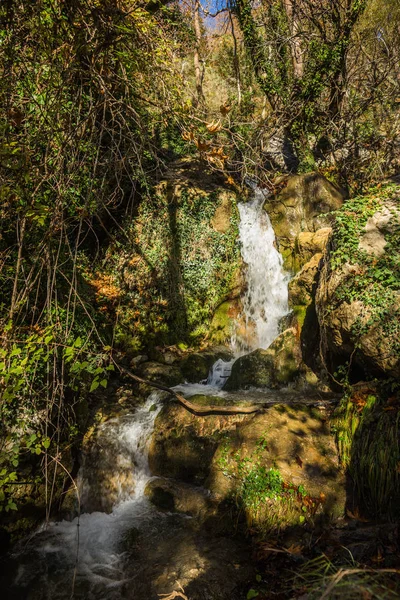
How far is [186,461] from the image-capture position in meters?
5.50

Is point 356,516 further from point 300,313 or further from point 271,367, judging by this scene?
point 300,313

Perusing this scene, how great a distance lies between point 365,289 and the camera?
504 centimetres

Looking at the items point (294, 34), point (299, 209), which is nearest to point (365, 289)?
point (299, 209)

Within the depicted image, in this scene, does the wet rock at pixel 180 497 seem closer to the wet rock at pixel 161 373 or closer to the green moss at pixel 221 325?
the wet rock at pixel 161 373

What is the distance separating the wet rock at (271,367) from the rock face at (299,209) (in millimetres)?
2491

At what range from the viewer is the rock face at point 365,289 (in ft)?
15.6

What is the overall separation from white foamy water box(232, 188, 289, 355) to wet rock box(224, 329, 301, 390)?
1.09 meters

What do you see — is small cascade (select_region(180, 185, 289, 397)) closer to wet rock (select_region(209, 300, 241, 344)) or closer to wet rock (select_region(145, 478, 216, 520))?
wet rock (select_region(209, 300, 241, 344))

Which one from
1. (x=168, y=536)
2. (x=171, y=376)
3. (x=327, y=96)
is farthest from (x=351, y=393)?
(x=327, y=96)

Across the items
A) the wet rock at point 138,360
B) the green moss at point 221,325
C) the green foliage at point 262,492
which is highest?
the green moss at point 221,325

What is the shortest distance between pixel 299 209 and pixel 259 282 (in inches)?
91.4

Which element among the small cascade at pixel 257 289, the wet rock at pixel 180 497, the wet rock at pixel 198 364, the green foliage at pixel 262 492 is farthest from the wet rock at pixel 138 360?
the green foliage at pixel 262 492

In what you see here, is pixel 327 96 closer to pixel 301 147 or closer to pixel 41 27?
pixel 301 147

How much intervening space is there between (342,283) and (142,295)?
5240 mm
